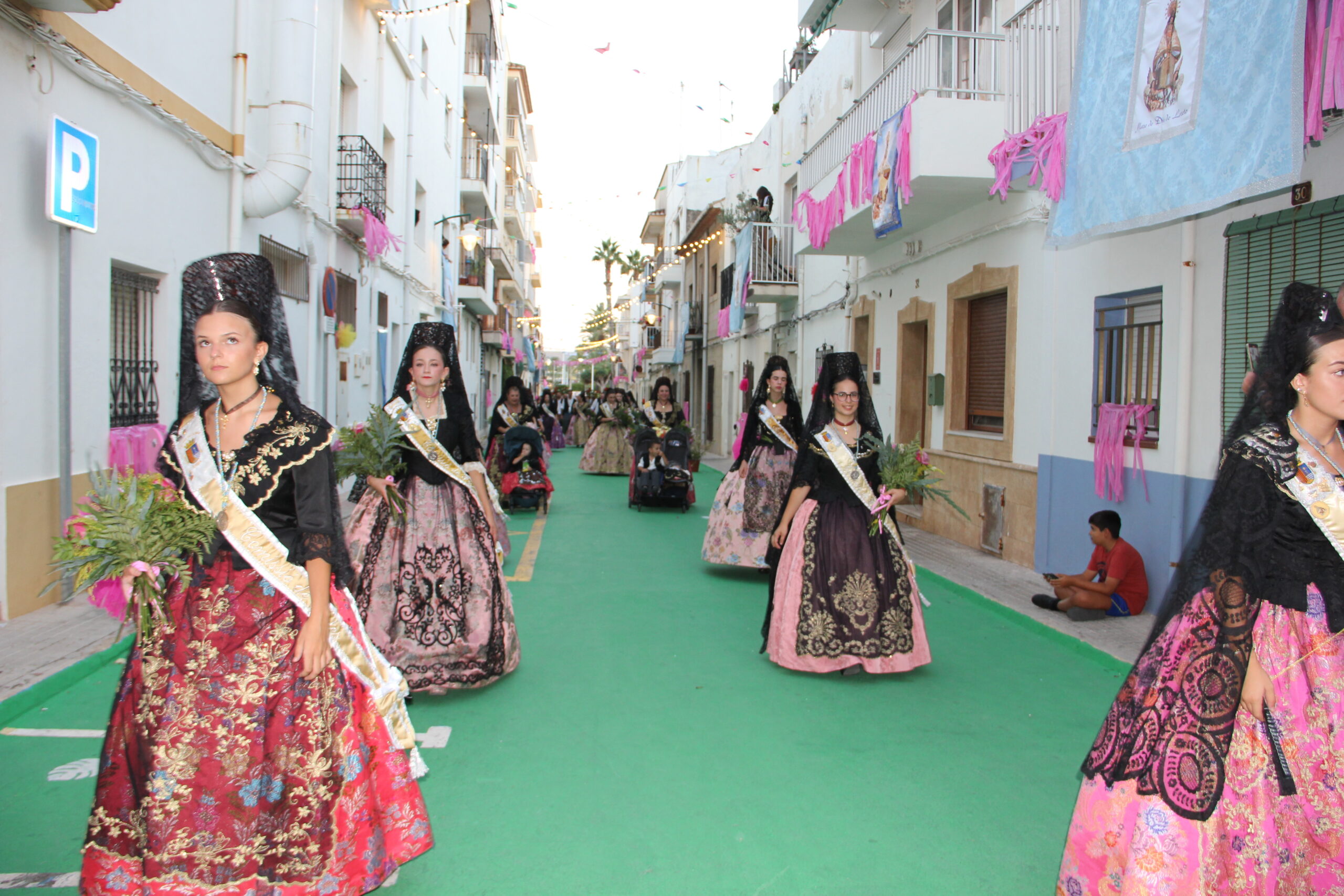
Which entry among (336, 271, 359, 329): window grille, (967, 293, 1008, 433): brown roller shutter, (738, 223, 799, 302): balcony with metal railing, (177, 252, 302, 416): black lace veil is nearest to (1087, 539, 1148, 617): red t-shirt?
(967, 293, 1008, 433): brown roller shutter

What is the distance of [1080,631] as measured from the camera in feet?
21.0

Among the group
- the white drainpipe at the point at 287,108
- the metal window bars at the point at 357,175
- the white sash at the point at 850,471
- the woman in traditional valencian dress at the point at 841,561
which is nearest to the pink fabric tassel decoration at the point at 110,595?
the woman in traditional valencian dress at the point at 841,561

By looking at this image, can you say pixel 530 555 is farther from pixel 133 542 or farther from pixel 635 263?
pixel 635 263

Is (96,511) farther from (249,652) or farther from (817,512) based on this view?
(817,512)

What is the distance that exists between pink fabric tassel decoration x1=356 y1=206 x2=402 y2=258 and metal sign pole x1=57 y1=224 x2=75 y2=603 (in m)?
7.08

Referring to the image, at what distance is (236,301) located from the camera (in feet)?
8.95

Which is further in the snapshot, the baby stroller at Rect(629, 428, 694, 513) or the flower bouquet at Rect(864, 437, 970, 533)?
the baby stroller at Rect(629, 428, 694, 513)

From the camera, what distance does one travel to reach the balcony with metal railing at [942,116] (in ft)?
Result: 30.3

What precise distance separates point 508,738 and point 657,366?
1660 inches

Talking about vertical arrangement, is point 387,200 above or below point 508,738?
above

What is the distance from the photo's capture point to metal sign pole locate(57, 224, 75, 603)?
6395 mm

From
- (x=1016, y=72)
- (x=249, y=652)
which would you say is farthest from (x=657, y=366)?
(x=249, y=652)

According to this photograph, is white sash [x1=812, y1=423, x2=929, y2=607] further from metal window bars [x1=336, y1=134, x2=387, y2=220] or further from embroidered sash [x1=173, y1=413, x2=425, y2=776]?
metal window bars [x1=336, y1=134, x2=387, y2=220]

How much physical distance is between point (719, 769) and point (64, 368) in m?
5.33
